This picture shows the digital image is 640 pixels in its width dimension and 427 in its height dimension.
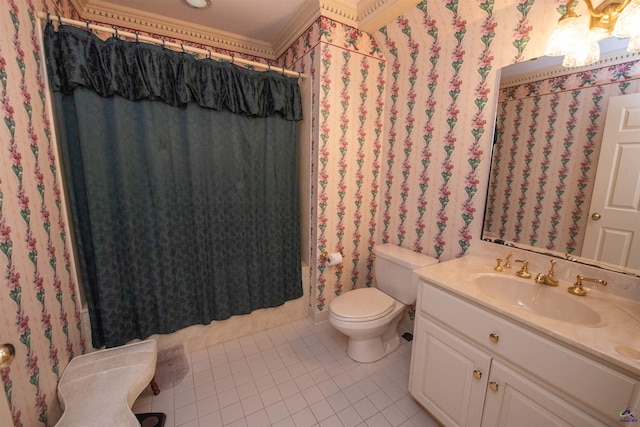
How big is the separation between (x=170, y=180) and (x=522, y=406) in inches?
80.7

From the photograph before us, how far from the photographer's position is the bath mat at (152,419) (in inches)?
51.9

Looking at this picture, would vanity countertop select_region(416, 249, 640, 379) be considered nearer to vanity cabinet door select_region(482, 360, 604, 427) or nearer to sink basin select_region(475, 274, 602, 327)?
sink basin select_region(475, 274, 602, 327)

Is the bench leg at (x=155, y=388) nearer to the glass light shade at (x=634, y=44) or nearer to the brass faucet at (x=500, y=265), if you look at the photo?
the brass faucet at (x=500, y=265)

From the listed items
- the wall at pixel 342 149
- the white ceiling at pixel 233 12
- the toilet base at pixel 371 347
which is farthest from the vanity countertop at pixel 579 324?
the white ceiling at pixel 233 12

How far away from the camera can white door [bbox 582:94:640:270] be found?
100 centimetres

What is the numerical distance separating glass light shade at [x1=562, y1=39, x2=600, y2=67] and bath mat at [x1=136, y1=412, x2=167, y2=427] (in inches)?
101

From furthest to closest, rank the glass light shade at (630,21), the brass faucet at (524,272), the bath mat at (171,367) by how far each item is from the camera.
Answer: the bath mat at (171,367), the brass faucet at (524,272), the glass light shade at (630,21)

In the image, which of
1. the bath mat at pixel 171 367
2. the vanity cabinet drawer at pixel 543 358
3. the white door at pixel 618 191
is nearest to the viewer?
the vanity cabinet drawer at pixel 543 358

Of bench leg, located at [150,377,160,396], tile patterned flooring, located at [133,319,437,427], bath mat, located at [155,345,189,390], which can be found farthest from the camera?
bath mat, located at [155,345,189,390]

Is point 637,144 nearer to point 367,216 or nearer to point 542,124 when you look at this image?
point 542,124

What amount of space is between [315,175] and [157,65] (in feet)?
3.87

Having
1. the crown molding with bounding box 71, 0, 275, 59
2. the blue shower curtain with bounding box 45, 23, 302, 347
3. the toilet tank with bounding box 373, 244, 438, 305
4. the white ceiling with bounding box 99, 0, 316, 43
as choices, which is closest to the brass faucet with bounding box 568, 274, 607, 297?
the toilet tank with bounding box 373, 244, 438, 305

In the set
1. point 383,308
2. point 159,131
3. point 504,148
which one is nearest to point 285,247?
point 383,308

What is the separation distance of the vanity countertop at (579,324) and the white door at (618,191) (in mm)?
125
